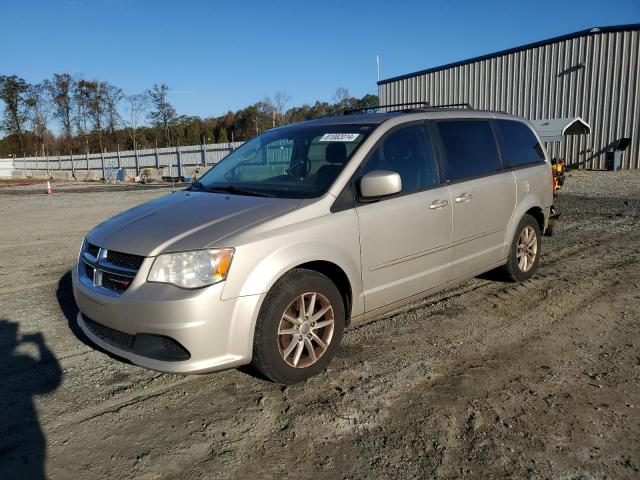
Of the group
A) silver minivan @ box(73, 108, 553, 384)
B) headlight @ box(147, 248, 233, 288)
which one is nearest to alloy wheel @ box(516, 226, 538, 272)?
silver minivan @ box(73, 108, 553, 384)

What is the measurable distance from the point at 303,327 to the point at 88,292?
148 cm

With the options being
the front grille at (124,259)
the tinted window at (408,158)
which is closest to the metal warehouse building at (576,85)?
the tinted window at (408,158)

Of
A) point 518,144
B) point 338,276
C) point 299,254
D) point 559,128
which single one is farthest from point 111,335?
point 559,128

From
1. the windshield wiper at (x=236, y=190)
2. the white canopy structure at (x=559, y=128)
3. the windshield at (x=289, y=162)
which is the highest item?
the white canopy structure at (x=559, y=128)

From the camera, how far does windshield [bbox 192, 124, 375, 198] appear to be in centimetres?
387

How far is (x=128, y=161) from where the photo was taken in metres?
39.9

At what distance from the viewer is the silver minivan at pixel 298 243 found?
3.07 meters

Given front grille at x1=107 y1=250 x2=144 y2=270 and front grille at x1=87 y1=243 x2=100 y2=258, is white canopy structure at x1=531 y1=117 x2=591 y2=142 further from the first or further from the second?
front grille at x1=107 y1=250 x2=144 y2=270

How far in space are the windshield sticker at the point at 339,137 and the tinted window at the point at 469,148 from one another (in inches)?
37.8

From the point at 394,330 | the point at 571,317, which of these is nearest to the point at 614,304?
the point at 571,317

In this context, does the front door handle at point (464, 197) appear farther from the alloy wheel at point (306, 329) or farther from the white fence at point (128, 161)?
the white fence at point (128, 161)

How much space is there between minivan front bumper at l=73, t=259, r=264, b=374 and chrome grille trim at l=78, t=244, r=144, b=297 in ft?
0.25

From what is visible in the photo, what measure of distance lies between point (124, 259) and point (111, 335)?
522 millimetres

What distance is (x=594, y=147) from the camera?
2381 centimetres
